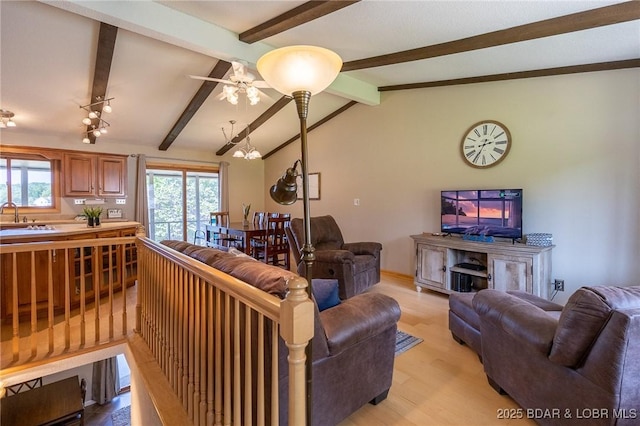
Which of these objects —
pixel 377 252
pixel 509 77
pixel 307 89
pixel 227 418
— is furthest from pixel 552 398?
pixel 509 77

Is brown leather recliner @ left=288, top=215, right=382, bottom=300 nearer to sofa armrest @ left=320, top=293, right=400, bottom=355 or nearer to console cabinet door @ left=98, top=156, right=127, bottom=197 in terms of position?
sofa armrest @ left=320, top=293, right=400, bottom=355

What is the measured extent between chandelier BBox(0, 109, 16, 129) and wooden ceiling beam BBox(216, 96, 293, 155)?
10.1ft

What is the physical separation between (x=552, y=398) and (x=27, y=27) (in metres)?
4.86

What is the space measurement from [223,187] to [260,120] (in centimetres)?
198

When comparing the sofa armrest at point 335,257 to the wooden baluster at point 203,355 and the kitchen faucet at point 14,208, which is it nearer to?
the wooden baluster at point 203,355

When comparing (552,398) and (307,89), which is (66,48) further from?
(552,398)

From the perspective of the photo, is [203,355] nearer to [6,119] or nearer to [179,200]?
[6,119]

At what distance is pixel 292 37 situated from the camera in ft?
10.5

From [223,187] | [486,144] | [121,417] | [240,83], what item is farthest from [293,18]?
[121,417]

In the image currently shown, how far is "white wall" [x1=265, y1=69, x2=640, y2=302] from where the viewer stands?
3080mm

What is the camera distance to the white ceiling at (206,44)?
2.49m

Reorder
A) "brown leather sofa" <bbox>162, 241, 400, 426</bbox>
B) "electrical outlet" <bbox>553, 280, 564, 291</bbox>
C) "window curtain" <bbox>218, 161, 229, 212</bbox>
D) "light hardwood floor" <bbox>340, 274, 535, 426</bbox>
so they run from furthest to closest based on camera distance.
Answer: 1. "window curtain" <bbox>218, 161, 229, 212</bbox>
2. "electrical outlet" <bbox>553, 280, 564, 291</bbox>
3. "light hardwood floor" <bbox>340, 274, 535, 426</bbox>
4. "brown leather sofa" <bbox>162, 241, 400, 426</bbox>

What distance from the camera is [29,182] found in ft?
15.8

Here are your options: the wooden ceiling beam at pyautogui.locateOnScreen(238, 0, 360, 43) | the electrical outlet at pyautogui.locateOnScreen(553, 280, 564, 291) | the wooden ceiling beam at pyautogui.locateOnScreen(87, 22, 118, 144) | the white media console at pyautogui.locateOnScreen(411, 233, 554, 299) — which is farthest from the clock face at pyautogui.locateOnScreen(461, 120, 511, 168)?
the wooden ceiling beam at pyautogui.locateOnScreen(87, 22, 118, 144)
